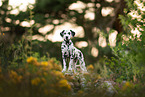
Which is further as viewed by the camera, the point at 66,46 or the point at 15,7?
the point at 15,7

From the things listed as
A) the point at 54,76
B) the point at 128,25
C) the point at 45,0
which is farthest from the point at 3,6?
the point at 54,76

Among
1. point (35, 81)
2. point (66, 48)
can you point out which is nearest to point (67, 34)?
point (66, 48)

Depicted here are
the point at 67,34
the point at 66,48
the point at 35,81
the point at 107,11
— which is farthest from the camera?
the point at 107,11

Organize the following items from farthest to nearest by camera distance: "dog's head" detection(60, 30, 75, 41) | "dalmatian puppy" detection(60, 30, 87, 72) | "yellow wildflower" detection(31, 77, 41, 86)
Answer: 1. "dog's head" detection(60, 30, 75, 41)
2. "dalmatian puppy" detection(60, 30, 87, 72)
3. "yellow wildflower" detection(31, 77, 41, 86)

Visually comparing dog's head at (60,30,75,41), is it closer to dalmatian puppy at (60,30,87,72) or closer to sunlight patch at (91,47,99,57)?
dalmatian puppy at (60,30,87,72)

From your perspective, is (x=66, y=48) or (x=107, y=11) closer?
(x=66, y=48)

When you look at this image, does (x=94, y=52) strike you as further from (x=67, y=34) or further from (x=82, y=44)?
(x=67, y=34)

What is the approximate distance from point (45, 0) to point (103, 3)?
12.6 ft

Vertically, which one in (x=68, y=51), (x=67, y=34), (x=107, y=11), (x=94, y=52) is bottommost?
(x=94, y=52)

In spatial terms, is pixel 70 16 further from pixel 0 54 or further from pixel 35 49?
pixel 0 54

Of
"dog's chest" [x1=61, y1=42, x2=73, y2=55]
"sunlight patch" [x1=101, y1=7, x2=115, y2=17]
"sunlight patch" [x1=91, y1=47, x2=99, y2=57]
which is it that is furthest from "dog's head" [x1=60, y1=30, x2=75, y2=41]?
"sunlight patch" [x1=101, y1=7, x2=115, y2=17]

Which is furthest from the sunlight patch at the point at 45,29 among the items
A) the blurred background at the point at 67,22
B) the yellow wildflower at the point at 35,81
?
the yellow wildflower at the point at 35,81

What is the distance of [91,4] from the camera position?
44.3ft

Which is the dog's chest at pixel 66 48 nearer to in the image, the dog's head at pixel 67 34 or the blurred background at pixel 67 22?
the dog's head at pixel 67 34
